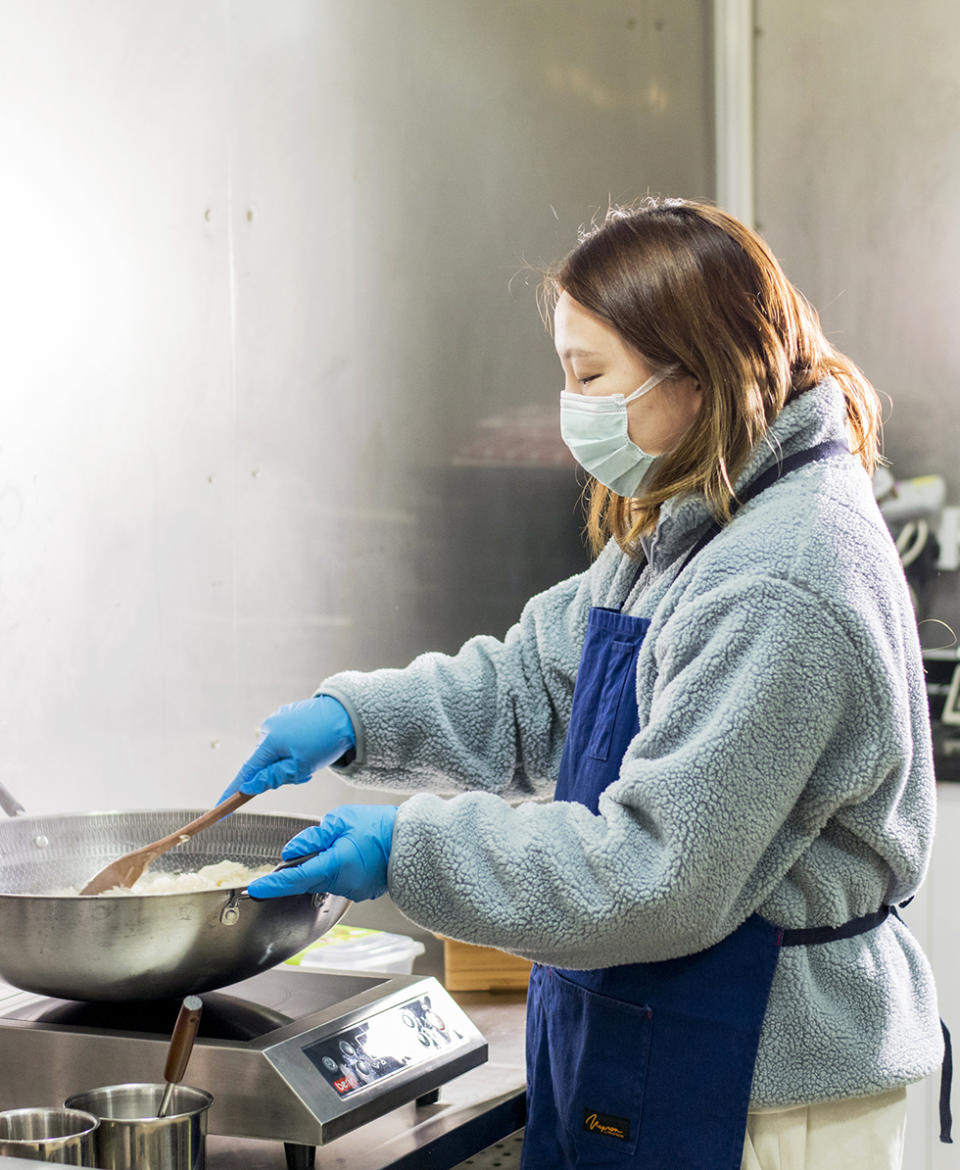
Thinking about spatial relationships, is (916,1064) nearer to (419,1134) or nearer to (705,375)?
(419,1134)

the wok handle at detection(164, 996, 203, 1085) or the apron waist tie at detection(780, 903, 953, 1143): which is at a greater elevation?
the apron waist tie at detection(780, 903, 953, 1143)

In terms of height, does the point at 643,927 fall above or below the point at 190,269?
below

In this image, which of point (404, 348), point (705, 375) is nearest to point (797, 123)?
point (404, 348)

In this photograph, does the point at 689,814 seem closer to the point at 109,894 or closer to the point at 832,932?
the point at 832,932

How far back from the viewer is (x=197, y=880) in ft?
4.14

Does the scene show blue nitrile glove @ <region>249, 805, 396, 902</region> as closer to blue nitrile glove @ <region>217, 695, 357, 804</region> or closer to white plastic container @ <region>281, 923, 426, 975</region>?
blue nitrile glove @ <region>217, 695, 357, 804</region>

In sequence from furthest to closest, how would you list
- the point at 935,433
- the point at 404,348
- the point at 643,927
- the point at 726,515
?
the point at 935,433 → the point at 404,348 → the point at 726,515 → the point at 643,927

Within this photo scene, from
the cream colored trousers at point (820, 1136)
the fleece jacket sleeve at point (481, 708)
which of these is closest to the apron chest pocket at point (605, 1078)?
the cream colored trousers at point (820, 1136)

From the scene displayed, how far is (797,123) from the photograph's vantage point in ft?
7.84

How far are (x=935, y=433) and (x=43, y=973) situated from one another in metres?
1.83

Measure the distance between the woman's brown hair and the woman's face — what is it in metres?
0.01

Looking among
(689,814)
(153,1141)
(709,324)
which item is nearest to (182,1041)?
(153,1141)

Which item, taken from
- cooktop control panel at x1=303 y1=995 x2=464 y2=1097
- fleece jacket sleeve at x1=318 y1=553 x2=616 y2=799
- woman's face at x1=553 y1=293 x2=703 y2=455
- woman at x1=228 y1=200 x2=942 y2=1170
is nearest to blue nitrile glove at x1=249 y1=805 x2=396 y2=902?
woman at x1=228 y1=200 x2=942 y2=1170

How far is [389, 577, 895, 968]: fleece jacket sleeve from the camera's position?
99cm
